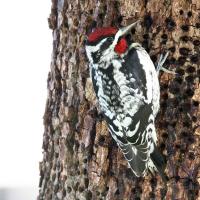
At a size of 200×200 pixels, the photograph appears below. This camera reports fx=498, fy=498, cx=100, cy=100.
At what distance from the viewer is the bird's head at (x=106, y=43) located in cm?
186

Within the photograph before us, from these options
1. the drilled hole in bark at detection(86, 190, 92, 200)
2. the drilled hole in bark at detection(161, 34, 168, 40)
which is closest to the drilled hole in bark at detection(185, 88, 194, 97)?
the drilled hole in bark at detection(161, 34, 168, 40)

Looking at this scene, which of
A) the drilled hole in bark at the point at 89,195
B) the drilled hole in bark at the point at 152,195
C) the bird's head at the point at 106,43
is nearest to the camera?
the bird's head at the point at 106,43

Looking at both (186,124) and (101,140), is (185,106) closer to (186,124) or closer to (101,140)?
(186,124)

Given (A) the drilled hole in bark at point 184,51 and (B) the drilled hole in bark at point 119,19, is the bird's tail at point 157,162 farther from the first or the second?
(B) the drilled hole in bark at point 119,19

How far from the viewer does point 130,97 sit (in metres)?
1.94

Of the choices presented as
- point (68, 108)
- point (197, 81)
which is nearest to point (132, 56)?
point (197, 81)

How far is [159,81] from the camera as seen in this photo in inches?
77.0

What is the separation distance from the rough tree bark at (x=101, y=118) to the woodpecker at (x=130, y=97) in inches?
2.5

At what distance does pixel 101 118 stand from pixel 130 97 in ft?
0.58

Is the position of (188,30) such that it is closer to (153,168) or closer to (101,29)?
(101,29)

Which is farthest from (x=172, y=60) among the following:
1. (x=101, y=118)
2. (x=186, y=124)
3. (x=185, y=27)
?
(x=101, y=118)

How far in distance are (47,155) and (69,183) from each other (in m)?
0.21

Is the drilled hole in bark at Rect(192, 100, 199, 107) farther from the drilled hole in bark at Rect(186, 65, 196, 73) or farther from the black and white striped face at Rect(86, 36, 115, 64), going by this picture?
the black and white striped face at Rect(86, 36, 115, 64)

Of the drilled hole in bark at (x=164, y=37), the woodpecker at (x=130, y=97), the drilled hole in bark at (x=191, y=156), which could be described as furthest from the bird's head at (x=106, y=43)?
the drilled hole in bark at (x=191, y=156)
